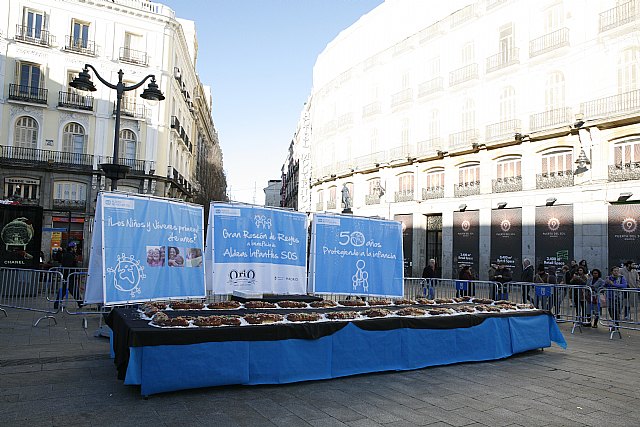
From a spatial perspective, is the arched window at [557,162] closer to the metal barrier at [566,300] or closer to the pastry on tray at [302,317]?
the metal barrier at [566,300]

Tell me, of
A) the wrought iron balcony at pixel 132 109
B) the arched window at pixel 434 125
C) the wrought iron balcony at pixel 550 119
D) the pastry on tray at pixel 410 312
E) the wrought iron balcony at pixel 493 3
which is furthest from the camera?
the wrought iron balcony at pixel 132 109

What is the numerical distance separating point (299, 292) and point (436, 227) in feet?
72.1

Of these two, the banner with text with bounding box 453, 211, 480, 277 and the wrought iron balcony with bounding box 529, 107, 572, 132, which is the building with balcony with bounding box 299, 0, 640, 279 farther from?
the banner with text with bounding box 453, 211, 480, 277

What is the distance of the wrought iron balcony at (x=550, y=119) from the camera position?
76.0 feet

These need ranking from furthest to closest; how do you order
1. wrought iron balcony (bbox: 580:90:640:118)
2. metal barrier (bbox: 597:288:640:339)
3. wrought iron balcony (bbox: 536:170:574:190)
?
1. wrought iron balcony (bbox: 536:170:574:190)
2. wrought iron balcony (bbox: 580:90:640:118)
3. metal barrier (bbox: 597:288:640:339)

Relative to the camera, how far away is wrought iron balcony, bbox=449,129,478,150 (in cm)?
2769

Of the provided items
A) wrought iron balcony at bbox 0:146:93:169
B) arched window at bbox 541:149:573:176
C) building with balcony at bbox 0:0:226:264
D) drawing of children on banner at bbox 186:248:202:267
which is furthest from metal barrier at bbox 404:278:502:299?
wrought iron balcony at bbox 0:146:93:169

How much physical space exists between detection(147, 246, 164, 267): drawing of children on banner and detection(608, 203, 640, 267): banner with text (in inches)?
785

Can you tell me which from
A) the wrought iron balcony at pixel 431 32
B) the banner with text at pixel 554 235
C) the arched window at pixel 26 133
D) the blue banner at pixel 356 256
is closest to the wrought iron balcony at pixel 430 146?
the wrought iron balcony at pixel 431 32

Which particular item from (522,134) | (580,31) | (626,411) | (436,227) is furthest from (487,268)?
(626,411)

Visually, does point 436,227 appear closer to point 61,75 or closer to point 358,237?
point 358,237

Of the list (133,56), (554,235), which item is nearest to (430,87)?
(554,235)

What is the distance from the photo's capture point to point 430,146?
30.4 meters

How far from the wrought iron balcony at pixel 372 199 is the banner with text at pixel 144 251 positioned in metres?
26.0
